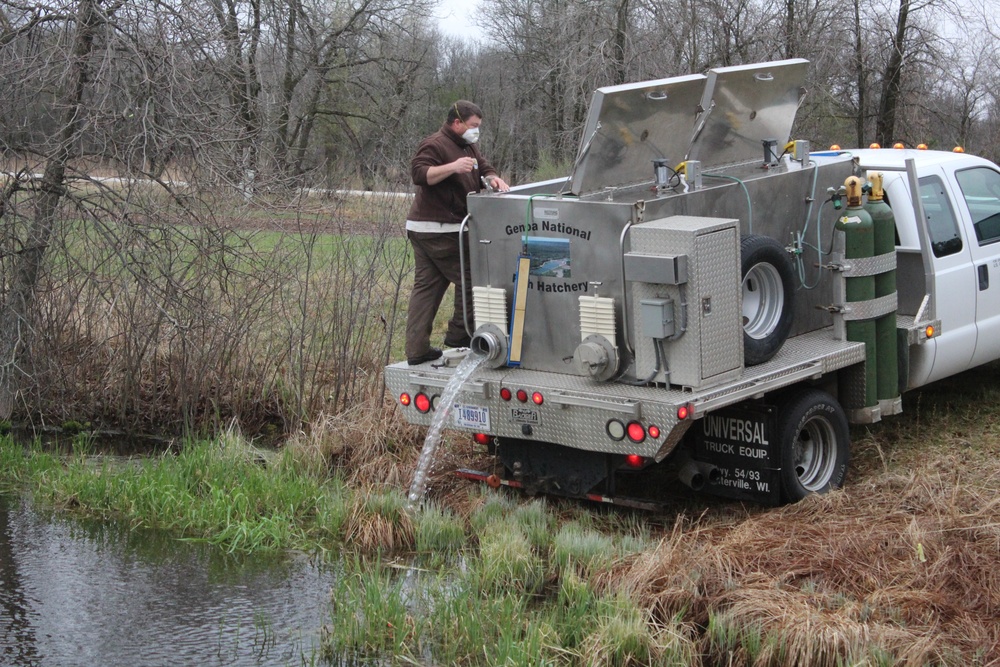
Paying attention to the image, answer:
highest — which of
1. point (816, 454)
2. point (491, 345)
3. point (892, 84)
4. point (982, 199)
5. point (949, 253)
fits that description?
point (892, 84)

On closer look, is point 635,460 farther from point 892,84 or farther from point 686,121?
point 892,84

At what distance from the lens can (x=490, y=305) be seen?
281 inches

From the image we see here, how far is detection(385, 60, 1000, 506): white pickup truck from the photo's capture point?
6.37 m

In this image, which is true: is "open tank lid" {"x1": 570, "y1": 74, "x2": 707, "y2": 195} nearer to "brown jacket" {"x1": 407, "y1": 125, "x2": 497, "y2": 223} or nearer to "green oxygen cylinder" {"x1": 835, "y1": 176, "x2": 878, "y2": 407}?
"brown jacket" {"x1": 407, "y1": 125, "x2": 497, "y2": 223}

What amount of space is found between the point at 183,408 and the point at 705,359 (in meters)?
4.93

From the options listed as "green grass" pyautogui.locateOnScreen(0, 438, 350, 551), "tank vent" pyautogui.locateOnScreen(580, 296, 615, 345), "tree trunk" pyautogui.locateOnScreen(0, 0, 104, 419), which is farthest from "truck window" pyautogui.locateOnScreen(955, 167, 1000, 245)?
"tree trunk" pyautogui.locateOnScreen(0, 0, 104, 419)

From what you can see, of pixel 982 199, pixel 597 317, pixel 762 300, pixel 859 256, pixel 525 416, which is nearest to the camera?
pixel 597 317

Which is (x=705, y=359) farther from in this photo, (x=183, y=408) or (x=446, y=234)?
(x=183, y=408)

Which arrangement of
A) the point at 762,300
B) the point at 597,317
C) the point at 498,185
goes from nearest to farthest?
the point at 597,317, the point at 762,300, the point at 498,185

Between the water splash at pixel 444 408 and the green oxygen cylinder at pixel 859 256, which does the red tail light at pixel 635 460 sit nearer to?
the water splash at pixel 444 408

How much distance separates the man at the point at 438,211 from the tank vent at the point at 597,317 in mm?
1270

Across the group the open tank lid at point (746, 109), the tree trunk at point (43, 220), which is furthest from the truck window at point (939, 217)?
the tree trunk at point (43, 220)

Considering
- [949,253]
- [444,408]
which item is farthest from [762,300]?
[444,408]

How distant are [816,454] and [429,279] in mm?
2732
